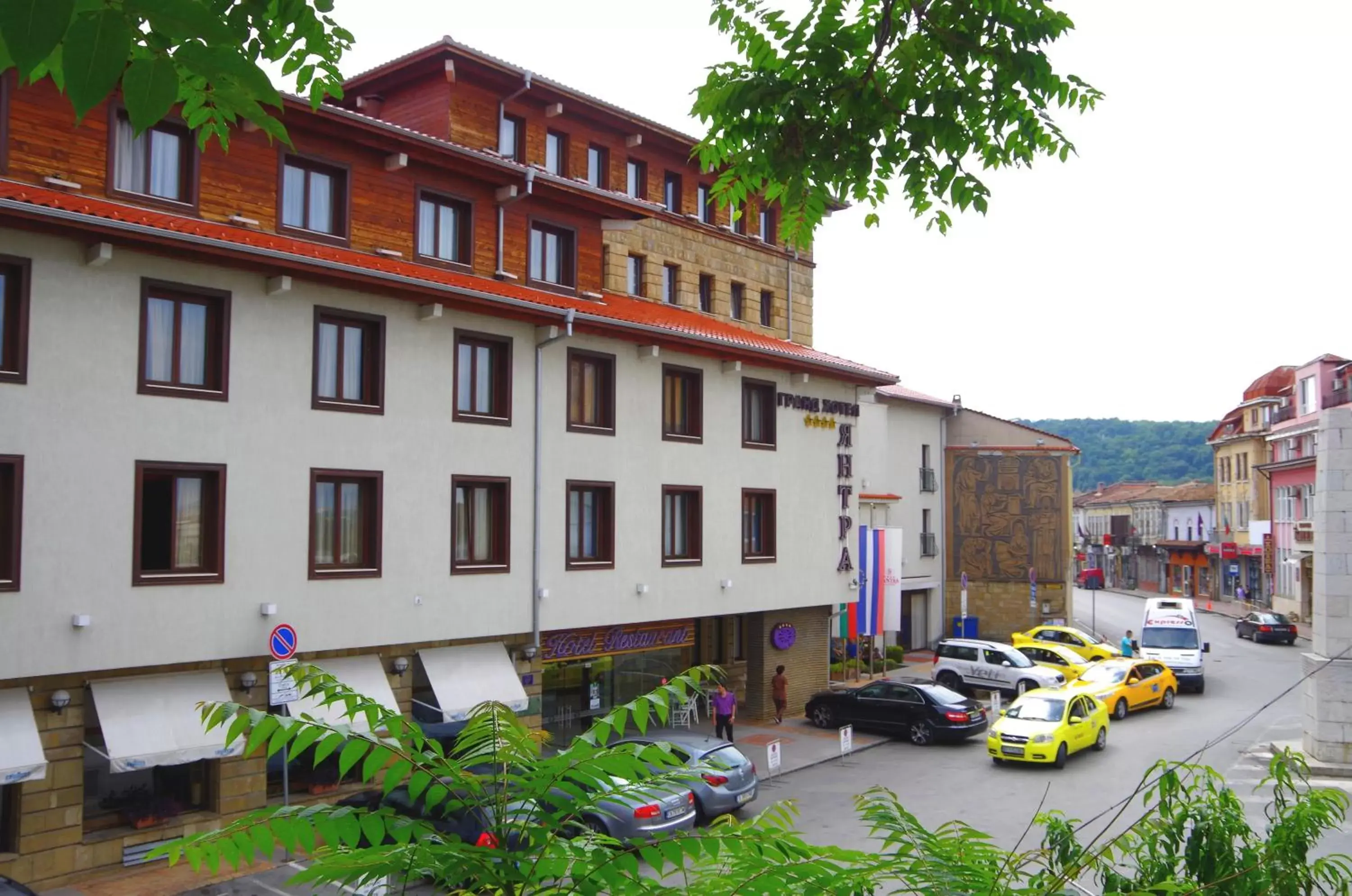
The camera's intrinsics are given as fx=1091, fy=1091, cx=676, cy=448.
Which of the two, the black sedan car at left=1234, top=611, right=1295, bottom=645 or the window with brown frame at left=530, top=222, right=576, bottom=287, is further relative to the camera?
the black sedan car at left=1234, top=611, right=1295, bottom=645

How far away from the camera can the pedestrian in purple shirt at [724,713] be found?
24.2 meters

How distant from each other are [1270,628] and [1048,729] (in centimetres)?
3369

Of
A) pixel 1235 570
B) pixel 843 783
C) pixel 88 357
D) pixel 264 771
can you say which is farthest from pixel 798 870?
pixel 1235 570

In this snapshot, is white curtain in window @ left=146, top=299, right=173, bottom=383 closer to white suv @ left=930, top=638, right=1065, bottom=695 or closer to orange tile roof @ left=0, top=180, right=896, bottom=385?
orange tile roof @ left=0, top=180, right=896, bottom=385

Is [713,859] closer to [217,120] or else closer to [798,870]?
[798,870]

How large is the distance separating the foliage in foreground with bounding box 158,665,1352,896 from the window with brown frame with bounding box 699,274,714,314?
28.1m

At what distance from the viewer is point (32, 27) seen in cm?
235

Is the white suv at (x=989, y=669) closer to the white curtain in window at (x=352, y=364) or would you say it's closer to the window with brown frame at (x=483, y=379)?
the window with brown frame at (x=483, y=379)

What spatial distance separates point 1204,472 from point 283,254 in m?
141

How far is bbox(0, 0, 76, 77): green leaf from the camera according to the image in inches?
91.8

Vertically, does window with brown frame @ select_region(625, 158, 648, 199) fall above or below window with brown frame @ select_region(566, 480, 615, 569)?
above

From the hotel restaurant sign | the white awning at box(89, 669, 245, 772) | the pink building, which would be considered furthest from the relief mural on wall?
the white awning at box(89, 669, 245, 772)

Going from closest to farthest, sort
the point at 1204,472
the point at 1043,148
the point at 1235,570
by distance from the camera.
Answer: the point at 1043,148, the point at 1235,570, the point at 1204,472

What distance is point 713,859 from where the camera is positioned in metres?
3.75
